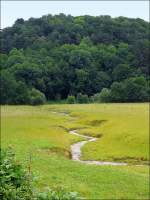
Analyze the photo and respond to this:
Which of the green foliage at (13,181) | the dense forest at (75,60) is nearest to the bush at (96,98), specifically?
the dense forest at (75,60)

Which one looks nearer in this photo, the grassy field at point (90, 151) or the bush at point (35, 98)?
the grassy field at point (90, 151)

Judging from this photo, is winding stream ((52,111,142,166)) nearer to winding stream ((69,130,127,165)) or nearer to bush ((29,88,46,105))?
winding stream ((69,130,127,165))

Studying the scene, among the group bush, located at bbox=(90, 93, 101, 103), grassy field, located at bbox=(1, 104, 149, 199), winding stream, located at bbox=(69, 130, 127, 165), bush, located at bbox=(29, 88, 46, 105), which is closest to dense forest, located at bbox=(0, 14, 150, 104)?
bush, located at bbox=(90, 93, 101, 103)

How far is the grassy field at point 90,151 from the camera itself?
70.5 ft

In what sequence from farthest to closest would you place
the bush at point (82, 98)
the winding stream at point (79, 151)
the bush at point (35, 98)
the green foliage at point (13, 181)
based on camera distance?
1. the bush at point (82, 98)
2. the bush at point (35, 98)
3. the winding stream at point (79, 151)
4. the green foliage at point (13, 181)

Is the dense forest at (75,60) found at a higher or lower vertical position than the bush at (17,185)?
higher

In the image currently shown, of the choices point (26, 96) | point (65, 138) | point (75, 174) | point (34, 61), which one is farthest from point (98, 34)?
point (75, 174)

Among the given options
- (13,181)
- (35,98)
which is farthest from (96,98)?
(13,181)

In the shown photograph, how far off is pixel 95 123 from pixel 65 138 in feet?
57.2

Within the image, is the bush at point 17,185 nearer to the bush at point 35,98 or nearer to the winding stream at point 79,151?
the winding stream at point 79,151

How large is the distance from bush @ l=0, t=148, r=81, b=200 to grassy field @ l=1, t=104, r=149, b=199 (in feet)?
1.07

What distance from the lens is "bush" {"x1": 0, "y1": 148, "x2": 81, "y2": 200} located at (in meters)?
5.96

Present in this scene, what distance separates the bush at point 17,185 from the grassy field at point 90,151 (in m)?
0.33

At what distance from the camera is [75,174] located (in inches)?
956
